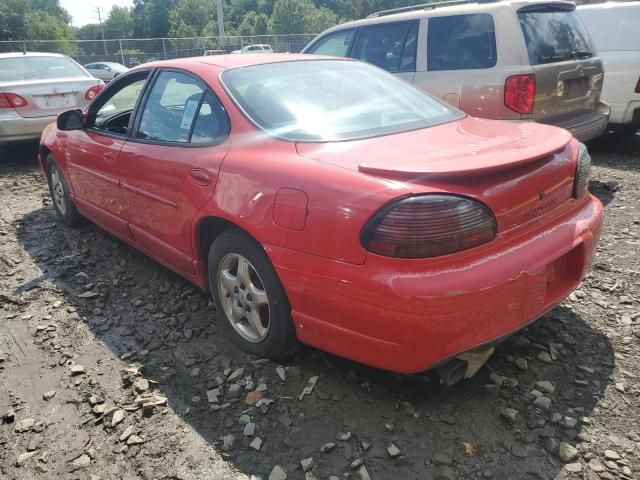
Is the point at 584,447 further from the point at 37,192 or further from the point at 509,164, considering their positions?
the point at 37,192

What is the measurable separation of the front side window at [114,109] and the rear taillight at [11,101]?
357 cm

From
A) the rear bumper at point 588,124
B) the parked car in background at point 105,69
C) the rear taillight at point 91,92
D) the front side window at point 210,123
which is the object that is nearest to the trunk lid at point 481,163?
the front side window at point 210,123

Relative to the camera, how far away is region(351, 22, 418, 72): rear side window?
5.64 m

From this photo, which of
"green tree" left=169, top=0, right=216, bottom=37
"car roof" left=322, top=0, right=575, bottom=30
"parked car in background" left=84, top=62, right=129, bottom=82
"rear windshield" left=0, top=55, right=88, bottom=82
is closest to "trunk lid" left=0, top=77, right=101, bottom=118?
"rear windshield" left=0, top=55, right=88, bottom=82

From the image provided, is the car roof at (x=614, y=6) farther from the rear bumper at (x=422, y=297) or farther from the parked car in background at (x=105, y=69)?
the parked car in background at (x=105, y=69)

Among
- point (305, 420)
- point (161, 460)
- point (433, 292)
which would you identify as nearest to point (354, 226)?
point (433, 292)

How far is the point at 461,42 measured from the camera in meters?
5.25

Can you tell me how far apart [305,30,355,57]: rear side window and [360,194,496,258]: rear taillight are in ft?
15.5

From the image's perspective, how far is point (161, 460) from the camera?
2.22 m

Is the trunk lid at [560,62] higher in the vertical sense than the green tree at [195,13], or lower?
lower

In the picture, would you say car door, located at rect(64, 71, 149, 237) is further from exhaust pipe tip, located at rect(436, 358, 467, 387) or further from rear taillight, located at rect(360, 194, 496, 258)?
exhaust pipe tip, located at rect(436, 358, 467, 387)

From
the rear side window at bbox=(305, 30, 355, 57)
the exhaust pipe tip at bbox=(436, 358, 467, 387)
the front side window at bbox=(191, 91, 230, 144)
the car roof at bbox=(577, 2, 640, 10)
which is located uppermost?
the car roof at bbox=(577, 2, 640, 10)

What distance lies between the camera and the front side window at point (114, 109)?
12.8 feet

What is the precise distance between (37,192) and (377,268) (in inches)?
218
